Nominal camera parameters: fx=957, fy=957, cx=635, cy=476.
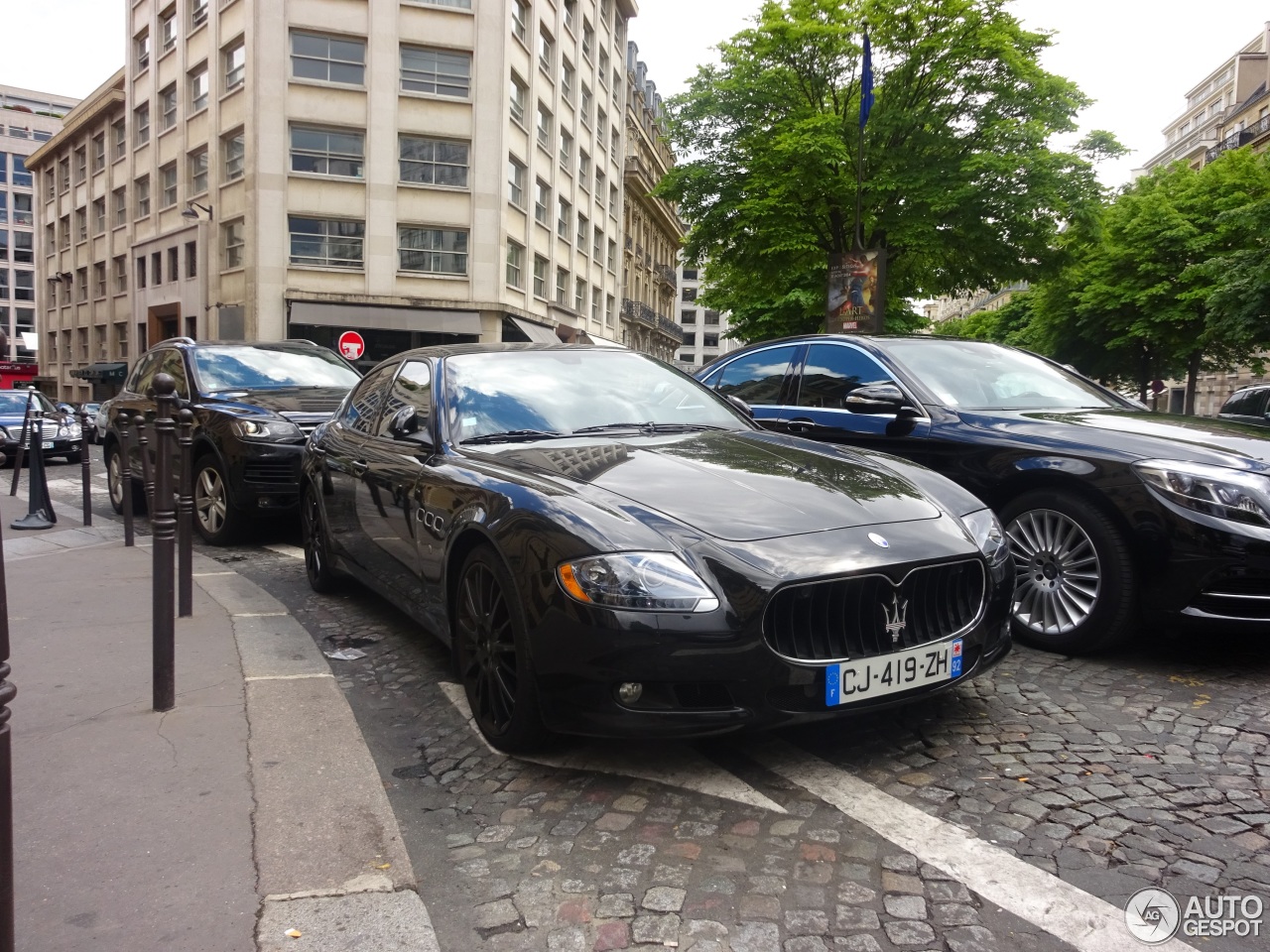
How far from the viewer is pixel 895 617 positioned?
299 centimetres

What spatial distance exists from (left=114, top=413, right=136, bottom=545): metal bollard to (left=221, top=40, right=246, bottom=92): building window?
2565 cm

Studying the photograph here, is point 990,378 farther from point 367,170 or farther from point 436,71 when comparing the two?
point 436,71

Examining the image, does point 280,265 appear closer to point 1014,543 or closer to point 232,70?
point 232,70

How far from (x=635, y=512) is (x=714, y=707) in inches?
25.8

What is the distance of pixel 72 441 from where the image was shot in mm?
18469

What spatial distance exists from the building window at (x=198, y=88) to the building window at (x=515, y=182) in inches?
433

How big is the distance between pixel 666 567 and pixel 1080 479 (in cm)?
248

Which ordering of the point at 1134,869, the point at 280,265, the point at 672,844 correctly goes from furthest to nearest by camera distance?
→ the point at 280,265 < the point at 672,844 < the point at 1134,869

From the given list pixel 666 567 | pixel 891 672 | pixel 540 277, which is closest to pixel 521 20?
pixel 540 277

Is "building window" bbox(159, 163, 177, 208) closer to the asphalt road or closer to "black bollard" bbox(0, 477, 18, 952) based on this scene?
the asphalt road

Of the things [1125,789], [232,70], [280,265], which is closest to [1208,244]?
[280,265]

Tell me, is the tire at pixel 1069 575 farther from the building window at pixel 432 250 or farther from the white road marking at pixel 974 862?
the building window at pixel 432 250

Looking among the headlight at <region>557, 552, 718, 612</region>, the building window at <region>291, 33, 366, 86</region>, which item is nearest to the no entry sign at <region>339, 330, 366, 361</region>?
the building window at <region>291, 33, 366, 86</region>

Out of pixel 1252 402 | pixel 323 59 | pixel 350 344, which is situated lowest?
pixel 1252 402
